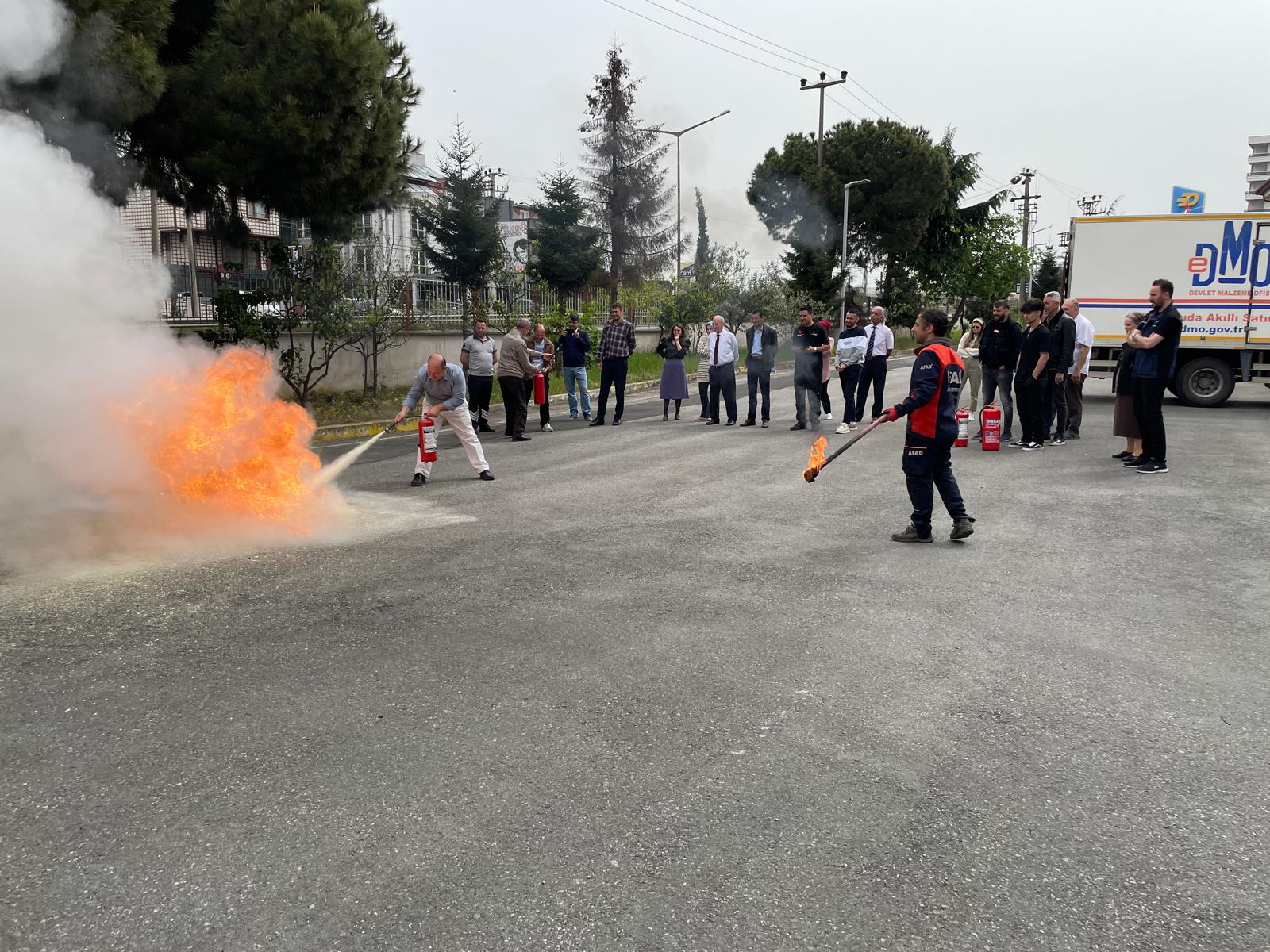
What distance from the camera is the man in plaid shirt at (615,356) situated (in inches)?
605

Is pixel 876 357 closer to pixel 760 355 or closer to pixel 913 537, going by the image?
pixel 760 355

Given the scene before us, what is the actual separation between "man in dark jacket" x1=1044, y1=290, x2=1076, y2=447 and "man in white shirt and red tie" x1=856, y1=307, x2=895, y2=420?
2275 millimetres

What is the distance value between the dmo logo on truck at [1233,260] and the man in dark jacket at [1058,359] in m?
6.22

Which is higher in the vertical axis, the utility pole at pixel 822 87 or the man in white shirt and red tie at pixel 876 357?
the utility pole at pixel 822 87

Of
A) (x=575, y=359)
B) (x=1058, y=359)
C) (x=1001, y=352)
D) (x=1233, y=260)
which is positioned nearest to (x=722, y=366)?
(x=575, y=359)

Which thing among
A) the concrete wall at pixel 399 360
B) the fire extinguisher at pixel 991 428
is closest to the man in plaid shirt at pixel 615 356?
the concrete wall at pixel 399 360

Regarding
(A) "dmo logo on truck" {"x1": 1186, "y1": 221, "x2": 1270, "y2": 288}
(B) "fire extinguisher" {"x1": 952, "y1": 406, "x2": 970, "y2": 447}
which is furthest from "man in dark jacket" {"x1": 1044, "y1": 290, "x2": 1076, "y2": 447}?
(A) "dmo logo on truck" {"x1": 1186, "y1": 221, "x2": 1270, "y2": 288}

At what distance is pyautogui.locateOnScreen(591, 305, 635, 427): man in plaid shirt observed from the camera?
15367 mm

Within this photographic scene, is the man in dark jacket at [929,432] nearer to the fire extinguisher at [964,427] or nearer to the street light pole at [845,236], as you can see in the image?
the fire extinguisher at [964,427]

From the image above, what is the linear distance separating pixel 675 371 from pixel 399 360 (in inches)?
248

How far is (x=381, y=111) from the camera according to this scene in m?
13.8

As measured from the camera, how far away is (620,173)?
43.7 m

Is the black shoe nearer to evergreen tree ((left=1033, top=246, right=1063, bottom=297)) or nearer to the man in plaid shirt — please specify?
the man in plaid shirt


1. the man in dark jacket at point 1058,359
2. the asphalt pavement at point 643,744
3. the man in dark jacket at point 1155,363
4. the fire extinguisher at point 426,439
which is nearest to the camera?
the asphalt pavement at point 643,744
